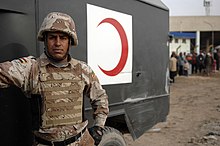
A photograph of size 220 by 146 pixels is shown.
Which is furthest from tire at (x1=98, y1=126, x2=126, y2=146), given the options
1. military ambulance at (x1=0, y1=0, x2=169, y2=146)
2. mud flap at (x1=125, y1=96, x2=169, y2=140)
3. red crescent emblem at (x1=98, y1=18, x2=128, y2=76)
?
red crescent emblem at (x1=98, y1=18, x2=128, y2=76)

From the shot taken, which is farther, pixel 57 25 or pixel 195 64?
pixel 195 64

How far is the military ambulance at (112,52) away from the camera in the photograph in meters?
2.56

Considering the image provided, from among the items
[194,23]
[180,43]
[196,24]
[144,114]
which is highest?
[194,23]

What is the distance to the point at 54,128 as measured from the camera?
7.72 ft

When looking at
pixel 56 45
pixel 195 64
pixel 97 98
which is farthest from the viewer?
pixel 195 64

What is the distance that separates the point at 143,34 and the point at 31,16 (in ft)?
6.14

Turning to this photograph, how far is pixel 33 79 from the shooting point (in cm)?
230

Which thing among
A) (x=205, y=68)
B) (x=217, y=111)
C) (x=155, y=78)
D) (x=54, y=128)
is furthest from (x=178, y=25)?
(x=54, y=128)

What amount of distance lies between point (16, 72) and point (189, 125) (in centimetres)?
611

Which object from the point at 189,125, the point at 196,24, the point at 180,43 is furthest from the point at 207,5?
the point at 189,125

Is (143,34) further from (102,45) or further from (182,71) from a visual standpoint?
(182,71)

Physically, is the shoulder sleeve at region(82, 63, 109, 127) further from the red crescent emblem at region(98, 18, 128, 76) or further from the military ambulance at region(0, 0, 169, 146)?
the red crescent emblem at region(98, 18, 128, 76)

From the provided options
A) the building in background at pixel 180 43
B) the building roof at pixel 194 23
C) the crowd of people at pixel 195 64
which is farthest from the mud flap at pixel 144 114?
the building roof at pixel 194 23

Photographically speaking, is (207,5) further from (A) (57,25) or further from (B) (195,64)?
(A) (57,25)
